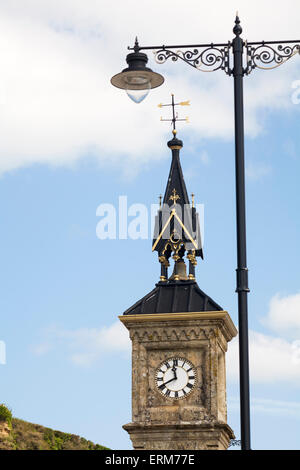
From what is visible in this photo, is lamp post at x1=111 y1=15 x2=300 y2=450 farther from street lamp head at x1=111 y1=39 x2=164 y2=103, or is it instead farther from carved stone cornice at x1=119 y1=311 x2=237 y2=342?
carved stone cornice at x1=119 y1=311 x2=237 y2=342

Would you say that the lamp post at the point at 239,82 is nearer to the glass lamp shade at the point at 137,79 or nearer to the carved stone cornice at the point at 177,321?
the glass lamp shade at the point at 137,79

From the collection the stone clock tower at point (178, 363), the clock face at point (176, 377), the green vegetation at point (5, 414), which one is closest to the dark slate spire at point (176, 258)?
the stone clock tower at point (178, 363)

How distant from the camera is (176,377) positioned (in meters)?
53.0

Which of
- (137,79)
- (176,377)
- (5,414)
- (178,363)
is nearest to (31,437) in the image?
(5,414)

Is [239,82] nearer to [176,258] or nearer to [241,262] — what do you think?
[241,262]

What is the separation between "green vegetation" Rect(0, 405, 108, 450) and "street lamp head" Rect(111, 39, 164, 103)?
1642 inches

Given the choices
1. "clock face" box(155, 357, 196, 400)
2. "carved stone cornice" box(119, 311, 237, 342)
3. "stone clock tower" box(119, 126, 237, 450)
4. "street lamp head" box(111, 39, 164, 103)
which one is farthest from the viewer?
"carved stone cornice" box(119, 311, 237, 342)

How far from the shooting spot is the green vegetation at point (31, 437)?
61594mm

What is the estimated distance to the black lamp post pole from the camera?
1781 cm

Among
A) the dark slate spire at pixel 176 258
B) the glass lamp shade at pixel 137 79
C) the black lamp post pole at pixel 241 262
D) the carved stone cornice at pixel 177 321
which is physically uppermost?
the dark slate spire at pixel 176 258

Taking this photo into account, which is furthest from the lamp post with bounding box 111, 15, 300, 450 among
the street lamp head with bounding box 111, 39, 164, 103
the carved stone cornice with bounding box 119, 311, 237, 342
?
the carved stone cornice with bounding box 119, 311, 237, 342

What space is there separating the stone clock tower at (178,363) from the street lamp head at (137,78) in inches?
1256

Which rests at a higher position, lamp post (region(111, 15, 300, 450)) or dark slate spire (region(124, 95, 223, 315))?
dark slate spire (region(124, 95, 223, 315))
